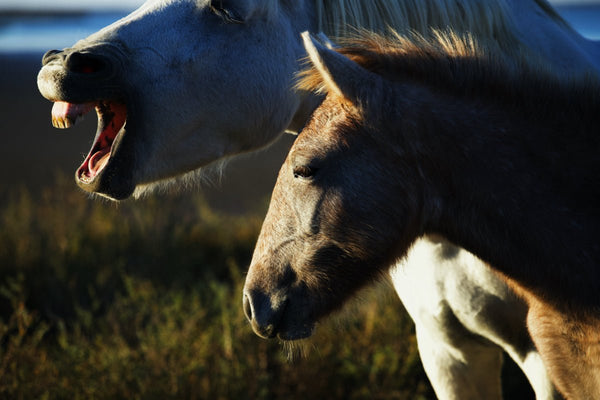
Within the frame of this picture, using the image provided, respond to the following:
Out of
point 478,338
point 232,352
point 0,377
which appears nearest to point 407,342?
point 232,352

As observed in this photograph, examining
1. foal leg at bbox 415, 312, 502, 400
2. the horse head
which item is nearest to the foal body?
the horse head

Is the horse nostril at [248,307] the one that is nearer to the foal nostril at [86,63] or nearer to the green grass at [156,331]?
the green grass at [156,331]

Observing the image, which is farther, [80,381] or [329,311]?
[80,381]

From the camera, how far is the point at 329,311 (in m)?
1.90

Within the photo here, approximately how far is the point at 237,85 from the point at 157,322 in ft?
6.54

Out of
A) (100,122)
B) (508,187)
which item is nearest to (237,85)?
(100,122)

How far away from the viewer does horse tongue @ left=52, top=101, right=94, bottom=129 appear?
216 centimetres

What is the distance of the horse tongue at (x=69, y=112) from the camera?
7.08ft

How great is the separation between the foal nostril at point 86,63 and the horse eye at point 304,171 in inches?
26.3

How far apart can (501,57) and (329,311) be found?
2.72 ft

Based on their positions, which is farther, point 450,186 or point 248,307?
point 248,307

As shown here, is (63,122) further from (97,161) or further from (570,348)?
(570,348)

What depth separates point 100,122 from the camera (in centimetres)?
220

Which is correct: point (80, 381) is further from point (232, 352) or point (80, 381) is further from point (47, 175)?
point (47, 175)
